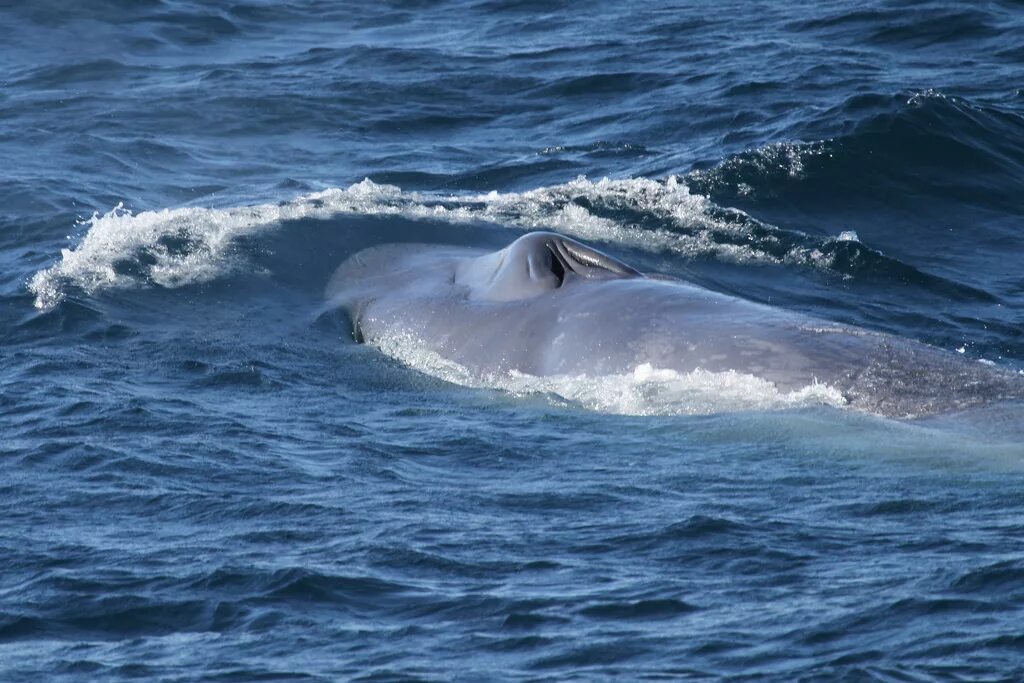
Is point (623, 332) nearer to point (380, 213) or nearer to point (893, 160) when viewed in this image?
point (380, 213)

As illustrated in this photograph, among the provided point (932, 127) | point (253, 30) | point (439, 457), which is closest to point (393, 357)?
point (439, 457)

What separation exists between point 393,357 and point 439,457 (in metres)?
3.91

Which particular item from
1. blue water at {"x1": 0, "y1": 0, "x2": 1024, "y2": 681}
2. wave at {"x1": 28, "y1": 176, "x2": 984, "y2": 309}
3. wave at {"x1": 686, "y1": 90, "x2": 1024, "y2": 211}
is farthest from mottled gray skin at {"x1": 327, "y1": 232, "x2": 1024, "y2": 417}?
wave at {"x1": 686, "y1": 90, "x2": 1024, "y2": 211}

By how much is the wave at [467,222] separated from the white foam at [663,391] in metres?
5.76

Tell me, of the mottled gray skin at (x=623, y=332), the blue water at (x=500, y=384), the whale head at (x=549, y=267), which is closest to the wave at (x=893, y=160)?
the blue water at (x=500, y=384)

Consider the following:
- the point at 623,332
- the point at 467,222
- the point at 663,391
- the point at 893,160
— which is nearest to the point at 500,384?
the point at 623,332

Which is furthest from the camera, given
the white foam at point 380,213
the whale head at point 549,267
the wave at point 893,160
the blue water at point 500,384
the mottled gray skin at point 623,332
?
the wave at point 893,160

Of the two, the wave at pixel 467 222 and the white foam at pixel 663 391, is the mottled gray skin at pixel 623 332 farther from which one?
the wave at pixel 467 222

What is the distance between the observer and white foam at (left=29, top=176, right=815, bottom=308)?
71.1 ft

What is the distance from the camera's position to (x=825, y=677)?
32.9 ft

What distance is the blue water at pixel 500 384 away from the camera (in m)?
11.2

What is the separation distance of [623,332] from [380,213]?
720cm

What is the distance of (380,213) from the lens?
23.5 m

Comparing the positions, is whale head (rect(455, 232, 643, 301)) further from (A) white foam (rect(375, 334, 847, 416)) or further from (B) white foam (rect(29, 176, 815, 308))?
(B) white foam (rect(29, 176, 815, 308))
